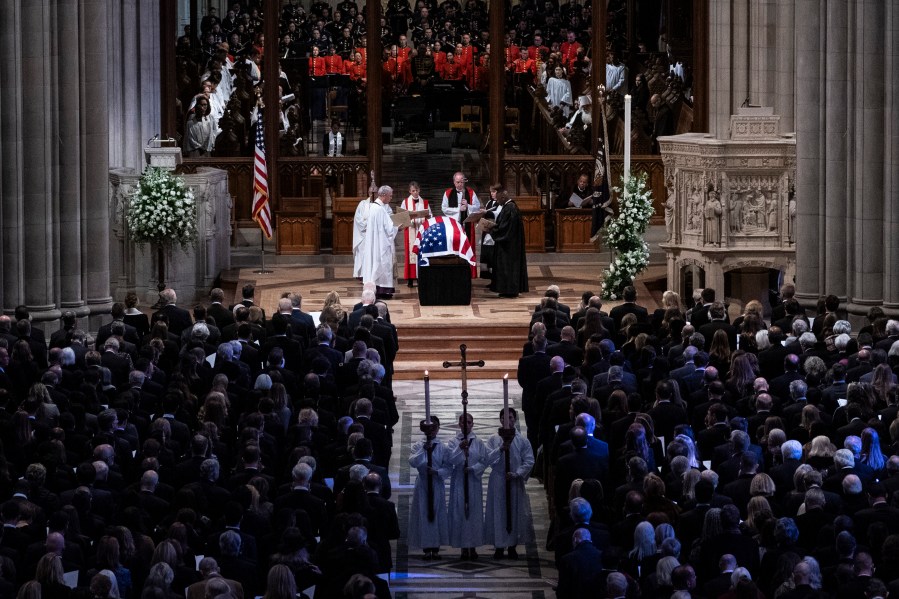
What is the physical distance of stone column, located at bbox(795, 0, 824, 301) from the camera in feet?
80.8

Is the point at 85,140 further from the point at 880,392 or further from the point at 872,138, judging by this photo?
the point at 880,392

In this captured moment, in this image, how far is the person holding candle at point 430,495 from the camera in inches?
656

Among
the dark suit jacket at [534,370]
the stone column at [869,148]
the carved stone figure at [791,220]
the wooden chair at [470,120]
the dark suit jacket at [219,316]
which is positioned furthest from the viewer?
the wooden chair at [470,120]

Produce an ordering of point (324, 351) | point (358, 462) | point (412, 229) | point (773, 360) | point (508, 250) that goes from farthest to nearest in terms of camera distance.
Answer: point (412, 229)
point (508, 250)
point (324, 351)
point (773, 360)
point (358, 462)

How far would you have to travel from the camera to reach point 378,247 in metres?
27.2

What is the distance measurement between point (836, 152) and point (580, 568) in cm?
1217

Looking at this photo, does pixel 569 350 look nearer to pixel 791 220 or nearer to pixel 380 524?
pixel 380 524

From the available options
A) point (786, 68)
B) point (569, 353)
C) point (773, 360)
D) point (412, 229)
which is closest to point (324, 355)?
point (569, 353)

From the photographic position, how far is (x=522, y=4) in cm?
4172

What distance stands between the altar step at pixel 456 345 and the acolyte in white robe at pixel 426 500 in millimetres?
8041

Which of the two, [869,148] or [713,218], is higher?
[869,148]

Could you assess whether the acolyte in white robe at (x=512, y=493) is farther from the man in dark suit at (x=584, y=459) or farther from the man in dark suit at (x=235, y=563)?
the man in dark suit at (x=235, y=563)

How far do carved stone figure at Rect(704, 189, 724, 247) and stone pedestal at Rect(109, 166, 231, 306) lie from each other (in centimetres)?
713

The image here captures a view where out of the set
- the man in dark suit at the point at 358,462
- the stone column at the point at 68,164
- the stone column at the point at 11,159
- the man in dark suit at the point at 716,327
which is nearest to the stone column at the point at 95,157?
the stone column at the point at 68,164
